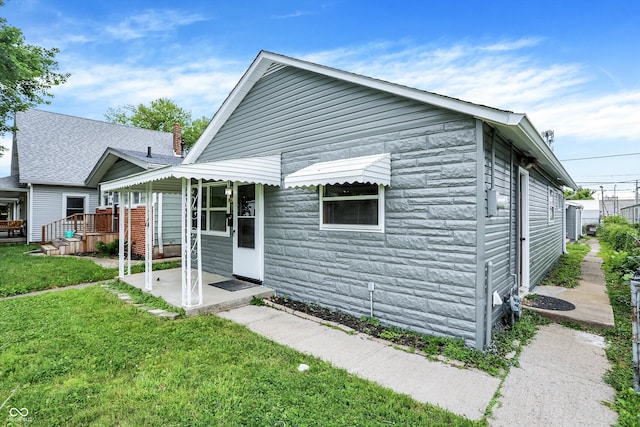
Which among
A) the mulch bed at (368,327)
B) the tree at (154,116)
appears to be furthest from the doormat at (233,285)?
the tree at (154,116)

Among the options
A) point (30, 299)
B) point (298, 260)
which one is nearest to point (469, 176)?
point (298, 260)

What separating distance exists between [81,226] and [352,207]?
573 inches

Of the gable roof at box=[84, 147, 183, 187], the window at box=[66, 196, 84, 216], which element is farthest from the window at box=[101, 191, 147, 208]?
the window at box=[66, 196, 84, 216]

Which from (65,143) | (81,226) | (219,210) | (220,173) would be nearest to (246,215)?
(219,210)

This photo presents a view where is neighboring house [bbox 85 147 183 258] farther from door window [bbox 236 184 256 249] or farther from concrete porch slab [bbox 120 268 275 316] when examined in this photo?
door window [bbox 236 184 256 249]

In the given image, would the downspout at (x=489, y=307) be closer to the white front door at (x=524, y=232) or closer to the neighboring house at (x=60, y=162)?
the white front door at (x=524, y=232)

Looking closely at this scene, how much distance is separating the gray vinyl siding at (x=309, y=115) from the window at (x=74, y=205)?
12.9 m

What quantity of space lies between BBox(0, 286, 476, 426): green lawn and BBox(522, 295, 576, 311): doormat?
4.20 metres

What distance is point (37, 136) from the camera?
17.1m

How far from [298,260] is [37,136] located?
19.3 m

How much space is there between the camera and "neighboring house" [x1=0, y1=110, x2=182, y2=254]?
15.1 m

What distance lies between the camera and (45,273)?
333 inches

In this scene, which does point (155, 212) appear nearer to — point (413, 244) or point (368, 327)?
point (368, 327)

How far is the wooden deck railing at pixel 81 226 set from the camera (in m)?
13.1
